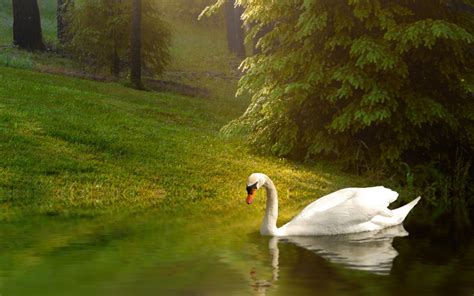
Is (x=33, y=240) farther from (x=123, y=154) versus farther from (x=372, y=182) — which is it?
(x=372, y=182)

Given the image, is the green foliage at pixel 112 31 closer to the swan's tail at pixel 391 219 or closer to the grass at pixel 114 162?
the grass at pixel 114 162

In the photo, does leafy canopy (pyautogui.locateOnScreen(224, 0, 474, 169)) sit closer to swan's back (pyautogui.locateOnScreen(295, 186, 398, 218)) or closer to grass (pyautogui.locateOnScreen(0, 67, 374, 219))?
grass (pyautogui.locateOnScreen(0, 67, 374, 219))

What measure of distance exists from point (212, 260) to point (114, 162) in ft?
25.8

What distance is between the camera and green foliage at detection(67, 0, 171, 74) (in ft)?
114

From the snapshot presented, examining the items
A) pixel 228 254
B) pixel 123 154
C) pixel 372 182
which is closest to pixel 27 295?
pixel 228 254

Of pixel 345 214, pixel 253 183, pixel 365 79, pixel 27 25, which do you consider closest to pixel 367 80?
pixel 365 79

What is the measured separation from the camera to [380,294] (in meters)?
8.07

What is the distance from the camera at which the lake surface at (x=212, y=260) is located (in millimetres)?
8234

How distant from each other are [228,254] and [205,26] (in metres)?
55.0

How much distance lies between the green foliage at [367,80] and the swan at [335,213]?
5010mm

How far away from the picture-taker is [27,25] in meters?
37.4

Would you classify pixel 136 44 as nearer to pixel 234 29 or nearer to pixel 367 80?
pixel 367 80

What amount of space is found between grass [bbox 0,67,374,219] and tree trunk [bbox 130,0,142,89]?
6.65 m

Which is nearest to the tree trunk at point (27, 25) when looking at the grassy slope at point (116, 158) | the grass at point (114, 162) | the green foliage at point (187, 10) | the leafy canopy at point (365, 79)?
the grassy slope at point (116, 158)
